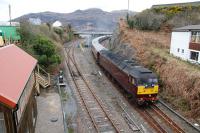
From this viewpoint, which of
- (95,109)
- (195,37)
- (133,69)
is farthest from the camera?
(195,37)

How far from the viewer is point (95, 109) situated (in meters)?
17.4

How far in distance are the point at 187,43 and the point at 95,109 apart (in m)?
14.7

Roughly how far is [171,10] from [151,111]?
1404 inches

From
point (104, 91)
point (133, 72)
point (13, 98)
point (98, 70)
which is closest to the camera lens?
point (13, 98)

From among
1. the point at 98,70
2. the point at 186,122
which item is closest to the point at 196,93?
the point at 186,122

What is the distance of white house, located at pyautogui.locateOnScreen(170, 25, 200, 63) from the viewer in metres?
23.0

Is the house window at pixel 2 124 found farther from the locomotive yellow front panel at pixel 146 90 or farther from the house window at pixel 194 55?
the house window at pixel 194 55

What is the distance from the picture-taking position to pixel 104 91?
860 inches

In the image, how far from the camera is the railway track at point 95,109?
47.4ft

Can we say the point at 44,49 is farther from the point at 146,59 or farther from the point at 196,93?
the point at 196,93

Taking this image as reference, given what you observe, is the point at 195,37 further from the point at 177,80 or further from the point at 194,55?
the point at 177,80

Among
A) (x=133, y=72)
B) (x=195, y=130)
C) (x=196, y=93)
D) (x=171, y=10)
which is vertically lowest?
(x=195, y=130)

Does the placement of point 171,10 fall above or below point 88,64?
above

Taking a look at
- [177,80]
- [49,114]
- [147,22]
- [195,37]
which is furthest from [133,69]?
[147,22]
